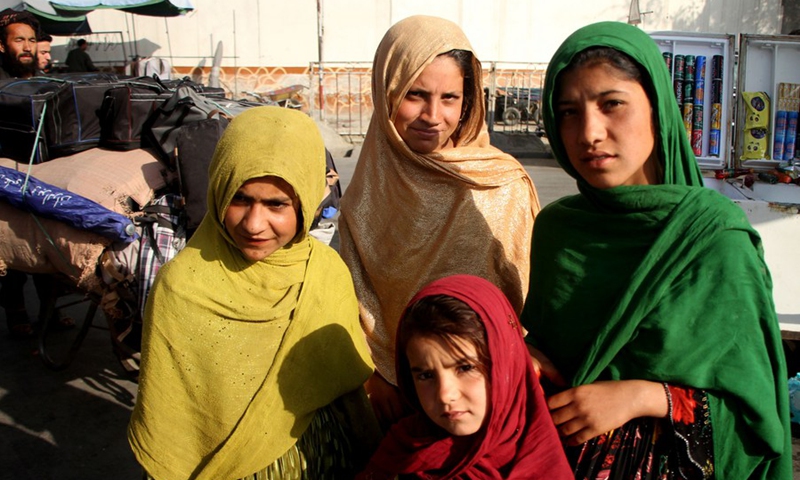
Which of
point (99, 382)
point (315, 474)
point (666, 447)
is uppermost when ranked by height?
point (666, 447)

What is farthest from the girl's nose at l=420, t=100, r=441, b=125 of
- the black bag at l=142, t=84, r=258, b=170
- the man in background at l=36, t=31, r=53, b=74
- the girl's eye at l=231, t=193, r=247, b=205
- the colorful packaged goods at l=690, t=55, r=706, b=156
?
the man in background at l=36, t=31, r=53, b=74

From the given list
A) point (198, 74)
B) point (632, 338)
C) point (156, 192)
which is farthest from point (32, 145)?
point (198, 74)

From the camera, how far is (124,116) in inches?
147

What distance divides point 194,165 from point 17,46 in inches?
90.7

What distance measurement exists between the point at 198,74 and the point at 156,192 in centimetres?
1419

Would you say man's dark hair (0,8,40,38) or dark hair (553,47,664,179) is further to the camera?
man's dark hair (0,8,40,38)

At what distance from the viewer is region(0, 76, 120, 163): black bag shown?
365 centimetres

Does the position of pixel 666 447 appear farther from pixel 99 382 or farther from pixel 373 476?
pixel 99 382

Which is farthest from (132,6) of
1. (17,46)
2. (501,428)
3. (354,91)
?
(501,428)

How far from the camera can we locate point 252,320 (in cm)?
181

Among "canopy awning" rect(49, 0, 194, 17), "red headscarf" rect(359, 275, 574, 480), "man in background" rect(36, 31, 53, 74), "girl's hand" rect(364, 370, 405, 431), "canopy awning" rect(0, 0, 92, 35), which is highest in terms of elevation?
"canopy awning" rect(49, 0, 194, 17)

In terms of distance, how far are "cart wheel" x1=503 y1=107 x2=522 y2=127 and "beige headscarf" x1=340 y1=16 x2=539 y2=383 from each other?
1268 cm

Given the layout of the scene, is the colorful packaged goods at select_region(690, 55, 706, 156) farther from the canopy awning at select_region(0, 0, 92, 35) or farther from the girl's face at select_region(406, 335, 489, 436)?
the canopy awning at select_region(0, 0, 92, 35)

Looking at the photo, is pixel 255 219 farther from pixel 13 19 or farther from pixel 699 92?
pixel 13 19
